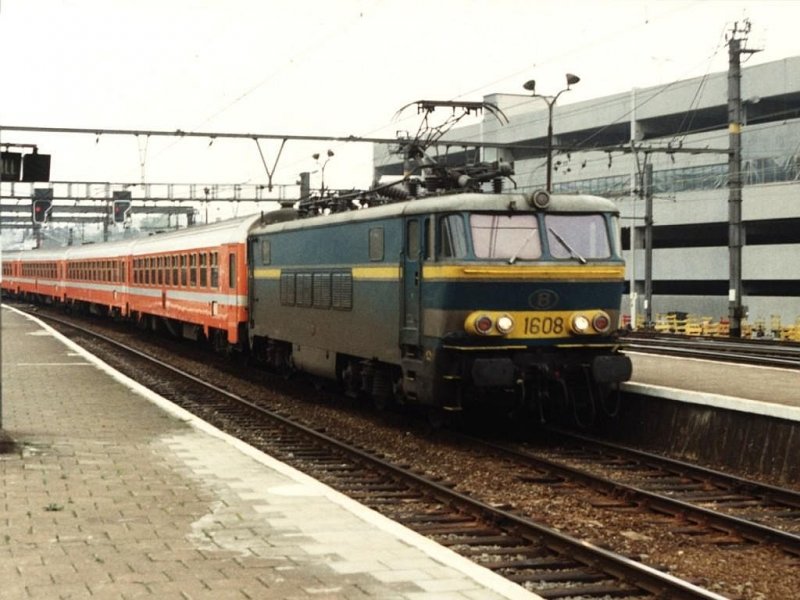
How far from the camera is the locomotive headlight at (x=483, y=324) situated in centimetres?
1377

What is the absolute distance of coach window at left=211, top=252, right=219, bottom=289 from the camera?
25250 mm

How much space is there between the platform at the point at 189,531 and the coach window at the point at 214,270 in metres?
11.2

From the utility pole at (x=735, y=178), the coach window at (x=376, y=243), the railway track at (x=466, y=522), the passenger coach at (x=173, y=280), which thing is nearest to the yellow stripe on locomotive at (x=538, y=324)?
the railway track at (x=466, y=522)

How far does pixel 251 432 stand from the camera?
Answer: 52.3 feet

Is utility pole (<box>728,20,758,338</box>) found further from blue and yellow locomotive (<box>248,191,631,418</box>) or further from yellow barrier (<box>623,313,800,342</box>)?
blue and yellow locomotive (<box>248,191,631,418</box>)

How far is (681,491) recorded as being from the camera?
11.7 m

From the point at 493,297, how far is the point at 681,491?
134 inches

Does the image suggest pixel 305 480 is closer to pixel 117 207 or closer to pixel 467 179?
pixel 467 179

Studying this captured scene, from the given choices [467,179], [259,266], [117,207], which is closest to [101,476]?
[467,179]

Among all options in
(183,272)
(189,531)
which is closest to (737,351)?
(183,272)

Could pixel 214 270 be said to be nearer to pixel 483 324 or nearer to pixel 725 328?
pixel 483 324

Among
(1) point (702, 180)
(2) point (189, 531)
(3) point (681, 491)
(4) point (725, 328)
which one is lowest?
(3) point (681, 491)

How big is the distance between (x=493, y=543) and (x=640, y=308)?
51970 mm

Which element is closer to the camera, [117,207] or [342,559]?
[342,559]
